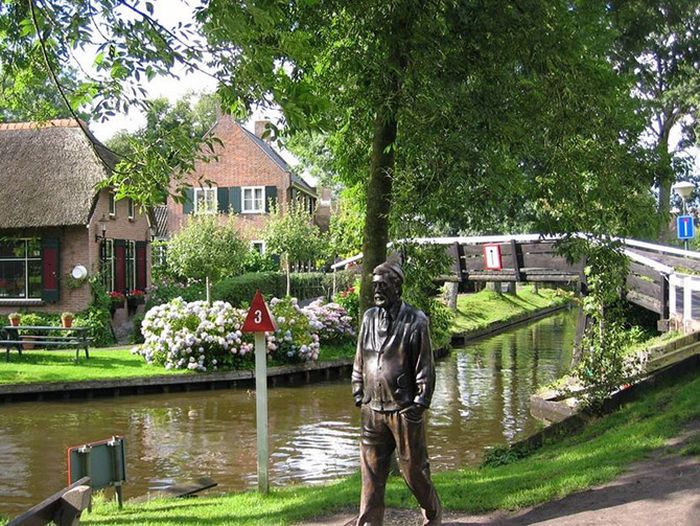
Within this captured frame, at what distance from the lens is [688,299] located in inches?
A: 609

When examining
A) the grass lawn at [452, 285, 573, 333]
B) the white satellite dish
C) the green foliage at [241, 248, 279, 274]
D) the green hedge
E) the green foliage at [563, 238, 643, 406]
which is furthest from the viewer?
the green foliage at [241, 248, 279, 274]

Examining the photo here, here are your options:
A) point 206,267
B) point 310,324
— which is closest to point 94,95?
point 310,324

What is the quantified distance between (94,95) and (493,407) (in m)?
11.8

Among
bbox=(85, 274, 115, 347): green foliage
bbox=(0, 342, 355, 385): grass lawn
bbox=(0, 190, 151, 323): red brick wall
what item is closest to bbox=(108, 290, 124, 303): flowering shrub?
bbox=(85, 274, 115, 347): green foliage

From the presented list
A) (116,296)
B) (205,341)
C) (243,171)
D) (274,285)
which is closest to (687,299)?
(205,341)

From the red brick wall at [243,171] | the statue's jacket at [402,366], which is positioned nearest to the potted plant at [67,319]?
the statue's jacket at [402,366]

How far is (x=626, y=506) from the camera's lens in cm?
604

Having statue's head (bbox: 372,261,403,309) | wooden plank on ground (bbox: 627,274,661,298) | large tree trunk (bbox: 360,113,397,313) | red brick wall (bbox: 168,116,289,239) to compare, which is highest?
red brick wall (bbox: 168,116,289,239)

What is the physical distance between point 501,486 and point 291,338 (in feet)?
48.1

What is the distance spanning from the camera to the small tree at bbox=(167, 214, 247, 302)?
92.4ft

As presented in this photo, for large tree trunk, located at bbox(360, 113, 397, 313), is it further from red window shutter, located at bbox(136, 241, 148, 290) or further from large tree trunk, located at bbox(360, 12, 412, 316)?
red window shutter, located at bbox(136, 241, 148, 290)

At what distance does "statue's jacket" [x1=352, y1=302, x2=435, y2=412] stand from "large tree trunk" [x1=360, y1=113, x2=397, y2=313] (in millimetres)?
3099

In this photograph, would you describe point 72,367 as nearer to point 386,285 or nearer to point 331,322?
point 331,322

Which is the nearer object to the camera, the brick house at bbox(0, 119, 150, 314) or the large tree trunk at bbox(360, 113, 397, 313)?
the large tree trunk at bbox(360, 113, 397, 313)
